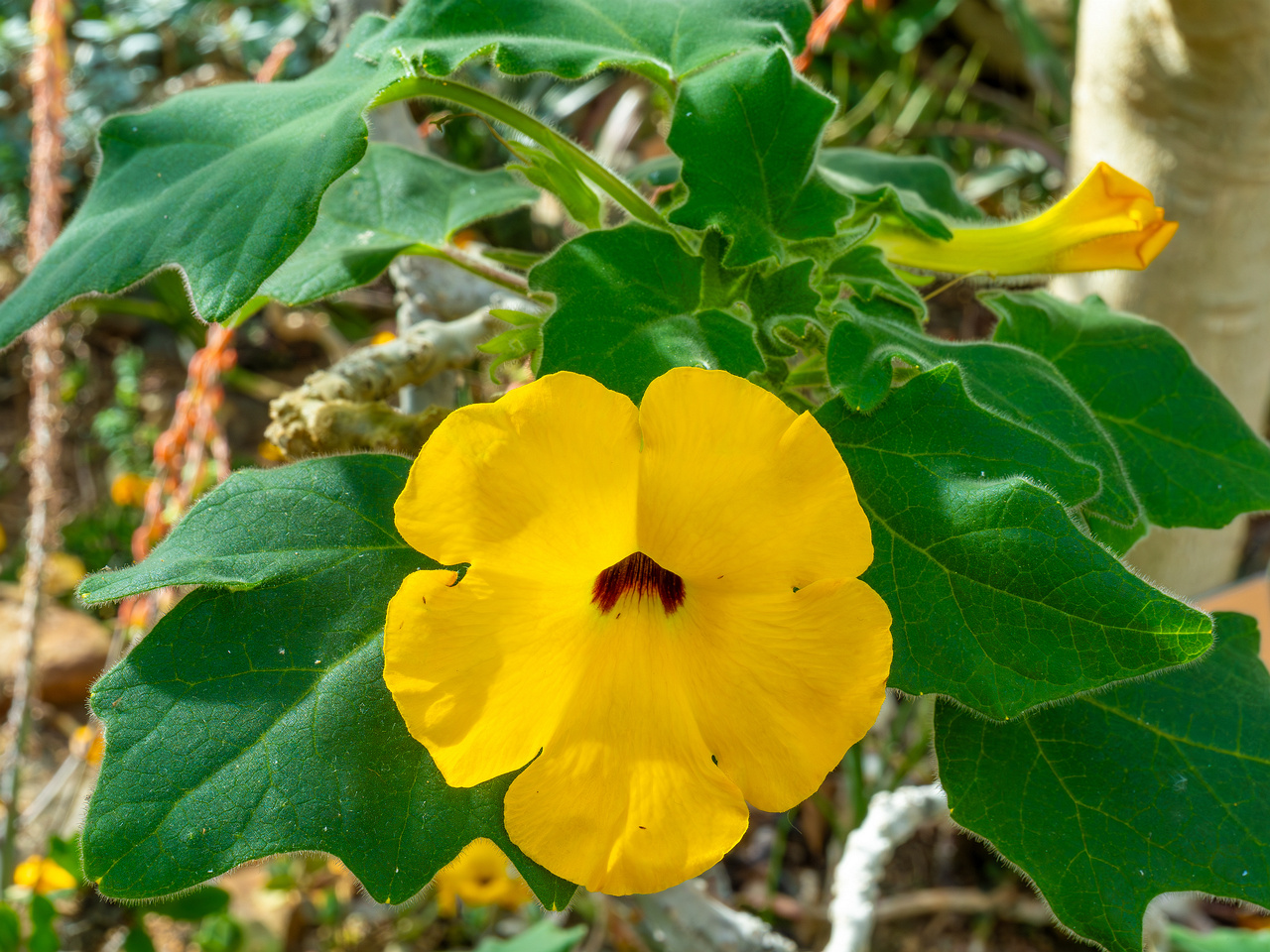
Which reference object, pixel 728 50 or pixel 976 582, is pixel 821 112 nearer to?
pixel 728 50

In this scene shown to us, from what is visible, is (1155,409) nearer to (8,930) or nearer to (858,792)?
(858,792)

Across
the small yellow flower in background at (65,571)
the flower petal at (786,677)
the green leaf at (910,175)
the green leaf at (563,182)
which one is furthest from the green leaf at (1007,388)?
the small yellow flower in background at (65,571)

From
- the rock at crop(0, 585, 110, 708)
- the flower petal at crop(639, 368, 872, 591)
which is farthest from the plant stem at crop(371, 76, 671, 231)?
the rock at crop(0, 585, 110, 708)

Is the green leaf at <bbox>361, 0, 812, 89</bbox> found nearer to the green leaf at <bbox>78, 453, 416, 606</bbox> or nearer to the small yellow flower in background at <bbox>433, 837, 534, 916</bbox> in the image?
the green leaf at <bbox>78, 453, 416, 606</bbox>

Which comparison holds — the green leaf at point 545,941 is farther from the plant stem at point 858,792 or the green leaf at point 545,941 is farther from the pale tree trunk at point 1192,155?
the pale tree trunk at point 1192,155

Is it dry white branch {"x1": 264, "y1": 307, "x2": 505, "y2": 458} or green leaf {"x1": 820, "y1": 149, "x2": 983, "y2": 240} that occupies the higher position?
green leaf {"x1": 820, "y1": 149, "x2": 983, "y2": 240}

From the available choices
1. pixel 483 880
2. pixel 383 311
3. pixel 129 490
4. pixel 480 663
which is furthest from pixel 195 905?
pixel 383 311

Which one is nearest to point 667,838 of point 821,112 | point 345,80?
point 821,112
